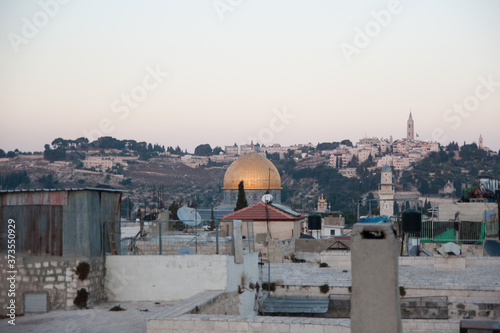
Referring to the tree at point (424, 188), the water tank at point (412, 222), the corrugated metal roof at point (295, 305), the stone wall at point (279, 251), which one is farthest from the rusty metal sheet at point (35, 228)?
the tree at point (424, 188)

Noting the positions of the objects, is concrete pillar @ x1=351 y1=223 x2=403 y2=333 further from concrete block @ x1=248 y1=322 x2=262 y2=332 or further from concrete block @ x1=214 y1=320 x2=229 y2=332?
concrete block @ x1=214 y1=320 x2=229 y2=332

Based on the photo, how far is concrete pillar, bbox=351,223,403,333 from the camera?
4875mm

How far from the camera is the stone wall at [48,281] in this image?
31.4 feet

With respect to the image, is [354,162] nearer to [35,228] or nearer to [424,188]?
[424,188]

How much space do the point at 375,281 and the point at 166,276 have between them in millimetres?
5785

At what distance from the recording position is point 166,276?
1021 cm

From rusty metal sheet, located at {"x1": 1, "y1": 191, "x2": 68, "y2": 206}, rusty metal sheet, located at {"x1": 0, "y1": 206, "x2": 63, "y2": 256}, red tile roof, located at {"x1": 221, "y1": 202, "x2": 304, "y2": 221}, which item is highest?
rusty metal sheet, located at {"x1": 1, "y1": 191, "x2": 68, "y2": 206}

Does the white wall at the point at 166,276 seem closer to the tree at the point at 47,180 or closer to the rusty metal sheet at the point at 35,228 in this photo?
the rusty metal sheet at the point at 35,228

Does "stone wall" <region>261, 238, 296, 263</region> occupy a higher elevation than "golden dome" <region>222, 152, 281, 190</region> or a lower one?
lower

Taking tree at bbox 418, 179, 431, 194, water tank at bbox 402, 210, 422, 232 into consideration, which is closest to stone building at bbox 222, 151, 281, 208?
water tank at bbox 402, 210, 422, 232

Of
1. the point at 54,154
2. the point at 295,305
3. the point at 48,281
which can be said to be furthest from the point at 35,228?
the point at 54,154

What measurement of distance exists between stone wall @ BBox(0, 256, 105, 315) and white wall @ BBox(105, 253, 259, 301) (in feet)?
2.22

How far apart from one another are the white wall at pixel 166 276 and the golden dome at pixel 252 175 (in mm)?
49627

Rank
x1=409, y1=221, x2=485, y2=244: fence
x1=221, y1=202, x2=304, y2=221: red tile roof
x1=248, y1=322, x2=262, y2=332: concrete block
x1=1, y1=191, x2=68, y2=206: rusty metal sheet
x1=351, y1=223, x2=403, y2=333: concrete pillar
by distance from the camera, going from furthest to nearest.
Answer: x1=221, y1=202, x2=304, y2=221: red tile roof < x1=409, y1=221, x2=485, y2=244: fence < x1=1, y1=191, x2=68, y2=206: rusty metal sheet < x1=248, y1=322, x2=262, y2=332: concrete block < x1=351, y1=223, x2=403, y2=333: concrete pillar
